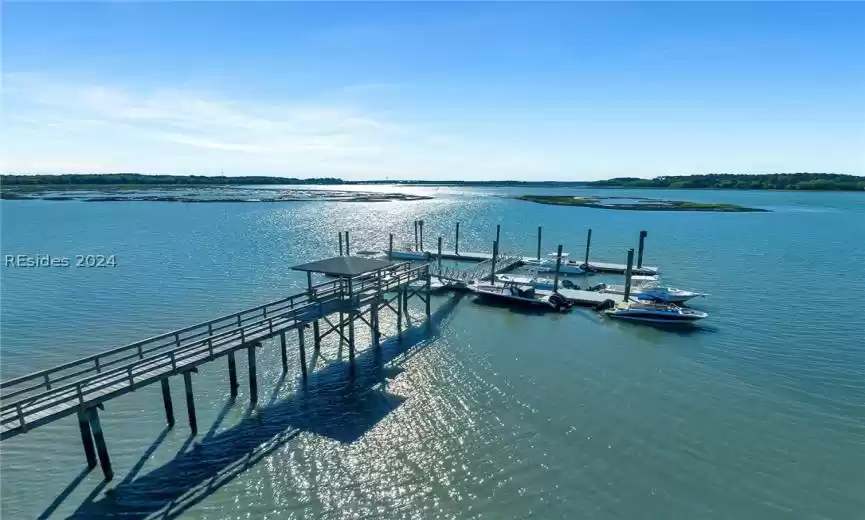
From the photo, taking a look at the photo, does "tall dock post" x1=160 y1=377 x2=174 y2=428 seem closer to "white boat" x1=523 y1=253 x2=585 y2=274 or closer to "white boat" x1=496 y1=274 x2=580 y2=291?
"white boat" x1=496 y1=274 x2=580 y2=291

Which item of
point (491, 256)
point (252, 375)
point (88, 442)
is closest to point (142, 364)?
point (88, 442)

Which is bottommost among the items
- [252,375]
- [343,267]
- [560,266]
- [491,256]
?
[491,256]

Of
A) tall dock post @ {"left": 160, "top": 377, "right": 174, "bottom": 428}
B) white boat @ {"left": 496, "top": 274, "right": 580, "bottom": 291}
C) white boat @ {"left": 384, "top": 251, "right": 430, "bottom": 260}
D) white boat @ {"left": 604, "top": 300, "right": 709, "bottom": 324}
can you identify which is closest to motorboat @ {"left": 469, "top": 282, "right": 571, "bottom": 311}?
white boat @ {"left": 496, "top": 274, "right": 580, "bottom": 291}

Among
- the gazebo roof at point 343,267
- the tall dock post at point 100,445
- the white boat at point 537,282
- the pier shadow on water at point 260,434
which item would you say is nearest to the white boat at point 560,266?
the white boat at point 537,282

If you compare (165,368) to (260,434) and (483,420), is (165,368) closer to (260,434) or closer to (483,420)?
(260,434)

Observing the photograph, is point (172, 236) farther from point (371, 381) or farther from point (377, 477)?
point (377, 477)

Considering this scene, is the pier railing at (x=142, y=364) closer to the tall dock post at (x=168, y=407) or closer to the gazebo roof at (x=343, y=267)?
the gazebo roof at (x=343, y=267)
